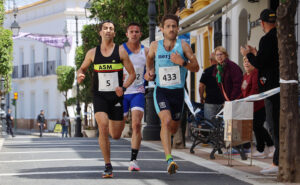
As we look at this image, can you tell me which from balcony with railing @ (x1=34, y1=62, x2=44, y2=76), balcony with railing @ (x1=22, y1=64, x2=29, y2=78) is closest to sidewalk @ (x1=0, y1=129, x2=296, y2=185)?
balcony with railing @ (x1=34, y1=62, x2=44, y2=76)

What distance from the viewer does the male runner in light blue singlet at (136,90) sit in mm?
11008

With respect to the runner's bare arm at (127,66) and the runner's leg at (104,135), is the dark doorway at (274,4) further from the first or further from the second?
the runner's leg at (104,135)

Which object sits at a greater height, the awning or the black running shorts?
the awning

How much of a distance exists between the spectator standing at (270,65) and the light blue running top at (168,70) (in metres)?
0.86

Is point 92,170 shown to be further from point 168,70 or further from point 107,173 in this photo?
point 168,70

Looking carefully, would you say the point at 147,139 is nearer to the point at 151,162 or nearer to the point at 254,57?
the point at 151,162

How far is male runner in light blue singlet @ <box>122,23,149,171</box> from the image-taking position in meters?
11.0

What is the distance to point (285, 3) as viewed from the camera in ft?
30.9

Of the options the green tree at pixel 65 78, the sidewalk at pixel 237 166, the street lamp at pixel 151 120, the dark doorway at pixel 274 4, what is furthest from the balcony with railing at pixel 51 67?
A: the sidewalk at pixel 237 166

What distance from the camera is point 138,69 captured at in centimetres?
1148

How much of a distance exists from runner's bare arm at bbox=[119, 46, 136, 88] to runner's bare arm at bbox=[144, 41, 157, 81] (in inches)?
7.5

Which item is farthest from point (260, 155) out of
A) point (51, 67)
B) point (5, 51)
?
point (51, 67)

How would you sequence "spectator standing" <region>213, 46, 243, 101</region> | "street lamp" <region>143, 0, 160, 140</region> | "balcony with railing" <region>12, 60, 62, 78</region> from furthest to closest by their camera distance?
"balcony with railing" <region>12, 60, 62, 78</region> → "street lamp" <region>143, 0, 160, 140</region> → "spectator standing" <region>213, 46, 243, 101</region>

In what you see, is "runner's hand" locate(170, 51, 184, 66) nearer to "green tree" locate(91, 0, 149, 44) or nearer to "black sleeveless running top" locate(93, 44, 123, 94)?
"black sleeveless running top" locate(93, 44, 123, 94)
